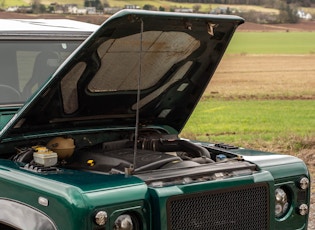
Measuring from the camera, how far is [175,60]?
5.14m

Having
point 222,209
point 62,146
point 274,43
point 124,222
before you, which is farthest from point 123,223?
point 274,43

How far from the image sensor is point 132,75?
5.02 m

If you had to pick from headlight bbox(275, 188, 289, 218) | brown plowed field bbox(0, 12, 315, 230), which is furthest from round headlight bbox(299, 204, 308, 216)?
brown plowed field bbox(0, 12, 315, 230)

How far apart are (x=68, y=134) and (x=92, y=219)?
54.0 inches

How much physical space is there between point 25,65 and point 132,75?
804 mm

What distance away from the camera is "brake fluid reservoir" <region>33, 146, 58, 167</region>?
433 cm

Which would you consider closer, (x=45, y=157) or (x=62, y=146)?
(x=45, y=157)

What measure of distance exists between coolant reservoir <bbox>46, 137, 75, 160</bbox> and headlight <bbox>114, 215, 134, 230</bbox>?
1.02m

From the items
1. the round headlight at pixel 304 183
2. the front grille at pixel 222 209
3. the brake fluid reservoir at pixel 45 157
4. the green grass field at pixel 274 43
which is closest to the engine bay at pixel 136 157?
the brake fluid reservoir at pixel 45 157

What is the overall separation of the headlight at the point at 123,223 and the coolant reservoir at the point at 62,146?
1024mm

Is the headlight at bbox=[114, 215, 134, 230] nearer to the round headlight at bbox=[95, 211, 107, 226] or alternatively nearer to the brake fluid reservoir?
the round headlight at bbox=[95, 211, 107, 226]

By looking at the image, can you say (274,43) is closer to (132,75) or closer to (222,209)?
(132,75)

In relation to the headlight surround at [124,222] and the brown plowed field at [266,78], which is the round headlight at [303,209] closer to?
the headlight surround at [124,222]

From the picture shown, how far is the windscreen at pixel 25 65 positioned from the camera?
5148 mm
